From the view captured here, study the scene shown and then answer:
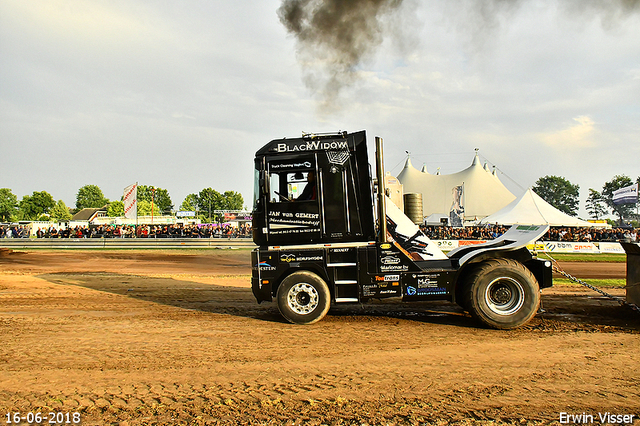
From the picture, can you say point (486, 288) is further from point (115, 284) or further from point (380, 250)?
point (115, 284)

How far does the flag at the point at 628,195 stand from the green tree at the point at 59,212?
108003mm

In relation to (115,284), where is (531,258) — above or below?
above

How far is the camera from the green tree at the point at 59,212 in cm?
9809

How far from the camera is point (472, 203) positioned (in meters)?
48.3

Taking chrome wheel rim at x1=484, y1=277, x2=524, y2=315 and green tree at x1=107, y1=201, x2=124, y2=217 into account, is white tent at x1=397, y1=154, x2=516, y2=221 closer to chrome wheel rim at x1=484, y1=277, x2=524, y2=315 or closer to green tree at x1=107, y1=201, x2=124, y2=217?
chrome wheel rim at x1=484, y1=277, x2=524, y2=315

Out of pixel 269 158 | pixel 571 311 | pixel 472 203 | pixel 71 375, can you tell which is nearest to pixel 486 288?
pixel 571 311

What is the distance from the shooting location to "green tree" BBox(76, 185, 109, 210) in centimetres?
14768

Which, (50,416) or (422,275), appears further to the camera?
(422,275)

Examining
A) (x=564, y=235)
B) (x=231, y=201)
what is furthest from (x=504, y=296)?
(x=231, y=201)

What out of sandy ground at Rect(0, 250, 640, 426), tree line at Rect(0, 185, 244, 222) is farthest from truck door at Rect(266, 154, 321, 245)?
tree line at Rect(0, 185, 244, 222)

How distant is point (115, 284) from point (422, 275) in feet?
31.4

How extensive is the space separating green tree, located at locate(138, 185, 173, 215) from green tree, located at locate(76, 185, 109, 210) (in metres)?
38.8

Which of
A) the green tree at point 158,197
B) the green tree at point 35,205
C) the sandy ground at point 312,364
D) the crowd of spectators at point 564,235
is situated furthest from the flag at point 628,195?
the green tree at point 35,205

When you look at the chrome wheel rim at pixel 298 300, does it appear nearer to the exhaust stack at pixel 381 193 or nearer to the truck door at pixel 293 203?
the truck door at pixel 293 203
